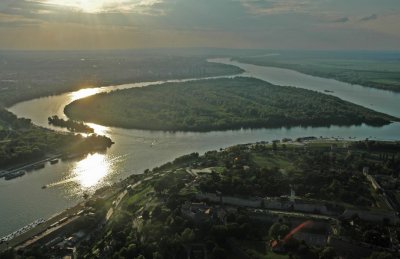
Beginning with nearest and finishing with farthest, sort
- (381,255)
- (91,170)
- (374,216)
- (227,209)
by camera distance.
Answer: (381,255), (374,216), (227,209), (91,170)

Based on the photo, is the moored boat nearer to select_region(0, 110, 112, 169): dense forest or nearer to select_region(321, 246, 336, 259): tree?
select_region(0, 110, 112, 169): dense forest

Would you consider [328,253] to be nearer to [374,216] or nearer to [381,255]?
[381,255]

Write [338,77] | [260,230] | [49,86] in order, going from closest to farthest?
[260,230]
[49,86]
[338,77]

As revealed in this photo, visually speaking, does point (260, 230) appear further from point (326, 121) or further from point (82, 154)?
point (326, 121)

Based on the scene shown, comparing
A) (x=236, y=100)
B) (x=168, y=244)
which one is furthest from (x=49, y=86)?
(x=168, y=244)

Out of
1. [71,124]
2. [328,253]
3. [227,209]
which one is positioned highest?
[328,253]

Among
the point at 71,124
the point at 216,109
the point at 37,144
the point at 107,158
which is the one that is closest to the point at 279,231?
the point at 107,158
